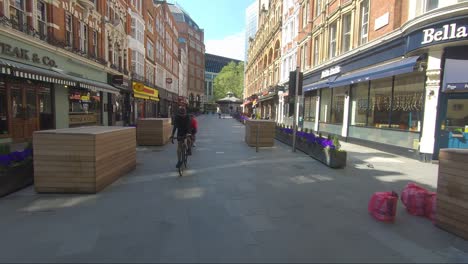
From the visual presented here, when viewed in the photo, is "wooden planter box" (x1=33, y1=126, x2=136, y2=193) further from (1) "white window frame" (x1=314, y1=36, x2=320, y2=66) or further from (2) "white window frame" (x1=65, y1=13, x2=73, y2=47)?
(1) "white window frame" (x1=314, y1=36, x2=320, y2=66)

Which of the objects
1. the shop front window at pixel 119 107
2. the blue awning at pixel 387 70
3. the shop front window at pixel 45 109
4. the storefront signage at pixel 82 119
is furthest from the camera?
the shop front window at pixel 119 107

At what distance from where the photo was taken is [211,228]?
3.78 metres

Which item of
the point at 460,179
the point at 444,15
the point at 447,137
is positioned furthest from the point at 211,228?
the point at 444,15

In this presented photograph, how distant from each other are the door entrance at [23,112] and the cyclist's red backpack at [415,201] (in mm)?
14596

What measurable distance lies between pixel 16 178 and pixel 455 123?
1240cm

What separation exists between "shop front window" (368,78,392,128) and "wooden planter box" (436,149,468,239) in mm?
8735

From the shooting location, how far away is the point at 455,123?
9016mm

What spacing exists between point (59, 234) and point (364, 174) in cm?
697

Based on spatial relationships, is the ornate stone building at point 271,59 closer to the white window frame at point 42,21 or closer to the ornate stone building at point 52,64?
the ornate stone building at point 52,64

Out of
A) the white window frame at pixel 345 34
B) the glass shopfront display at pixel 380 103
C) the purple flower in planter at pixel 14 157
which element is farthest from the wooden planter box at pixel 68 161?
the white window frame at pixel 345 34

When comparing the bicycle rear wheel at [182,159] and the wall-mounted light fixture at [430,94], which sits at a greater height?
the wall-mounted light fixture at [430,94]

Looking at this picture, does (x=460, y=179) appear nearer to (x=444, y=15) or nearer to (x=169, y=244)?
(x=169, y=244)

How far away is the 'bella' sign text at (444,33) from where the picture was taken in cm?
823

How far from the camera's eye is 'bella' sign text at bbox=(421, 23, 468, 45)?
8234 mm
